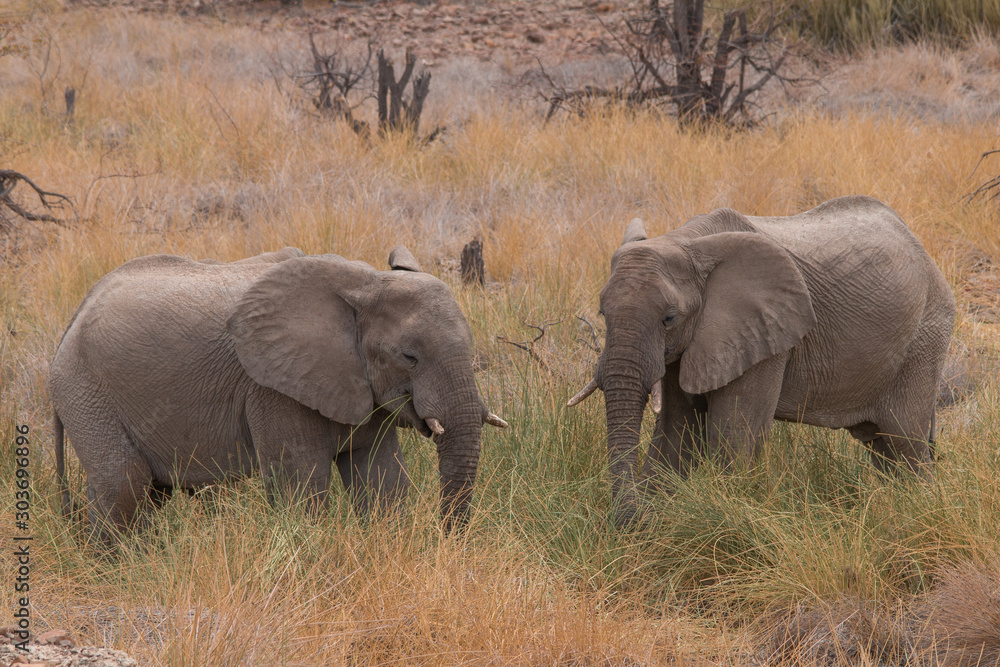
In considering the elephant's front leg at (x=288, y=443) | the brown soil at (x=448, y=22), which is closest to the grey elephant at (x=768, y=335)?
the elephant's front leg at (x=288, y=443)

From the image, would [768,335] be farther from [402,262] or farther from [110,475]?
[110,475]

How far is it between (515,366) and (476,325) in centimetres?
76

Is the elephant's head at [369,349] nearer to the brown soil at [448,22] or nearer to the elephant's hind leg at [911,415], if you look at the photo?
the elephant's hind leg at [911,415]

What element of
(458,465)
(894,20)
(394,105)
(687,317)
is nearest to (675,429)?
(687,317)

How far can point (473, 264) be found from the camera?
694cm

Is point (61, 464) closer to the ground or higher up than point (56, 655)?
closer to the ground

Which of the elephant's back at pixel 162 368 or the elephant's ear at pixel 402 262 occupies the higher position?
the elephant's ear at pixel 402 262

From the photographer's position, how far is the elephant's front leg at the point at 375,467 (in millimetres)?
4098

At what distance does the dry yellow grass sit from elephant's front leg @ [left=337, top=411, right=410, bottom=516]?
13cm

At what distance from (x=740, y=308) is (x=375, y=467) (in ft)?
5.03

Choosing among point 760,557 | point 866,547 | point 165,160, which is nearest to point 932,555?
point 866,547

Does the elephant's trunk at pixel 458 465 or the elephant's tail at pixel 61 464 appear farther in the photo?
the elephant's tail at pixel 61 464

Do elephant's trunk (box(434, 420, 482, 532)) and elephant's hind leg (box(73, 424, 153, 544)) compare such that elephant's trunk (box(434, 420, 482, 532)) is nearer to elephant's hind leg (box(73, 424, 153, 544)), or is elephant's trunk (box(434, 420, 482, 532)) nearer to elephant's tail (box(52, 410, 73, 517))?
elephant's hind leg (box(73, 424, 153, 544))

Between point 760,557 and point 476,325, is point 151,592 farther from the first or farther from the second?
point 476,325
